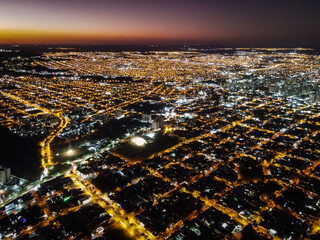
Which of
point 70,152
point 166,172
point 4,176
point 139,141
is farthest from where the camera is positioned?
point 139,141

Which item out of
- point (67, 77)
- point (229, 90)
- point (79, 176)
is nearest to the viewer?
point (79, 176)

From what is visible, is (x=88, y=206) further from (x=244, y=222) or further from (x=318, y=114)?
(x=318, y=114)

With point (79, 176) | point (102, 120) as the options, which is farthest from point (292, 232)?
point (102, 120)

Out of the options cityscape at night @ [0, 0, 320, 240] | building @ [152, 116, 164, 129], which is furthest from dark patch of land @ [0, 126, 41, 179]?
building @ [152, 116, 164, 129]

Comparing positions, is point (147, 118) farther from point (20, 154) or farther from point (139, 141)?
point (20, 154)

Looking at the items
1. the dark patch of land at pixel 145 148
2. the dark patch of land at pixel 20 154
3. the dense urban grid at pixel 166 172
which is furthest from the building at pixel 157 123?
the dark patch of land at pixel 20 154

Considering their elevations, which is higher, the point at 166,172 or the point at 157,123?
the point at 157,123

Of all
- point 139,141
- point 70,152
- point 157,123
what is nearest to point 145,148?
point 139,141

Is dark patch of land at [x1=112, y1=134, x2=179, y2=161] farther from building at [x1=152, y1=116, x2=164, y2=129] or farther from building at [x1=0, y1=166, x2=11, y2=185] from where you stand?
building at [x1=0, y1=166, x2=11, y2=185]
